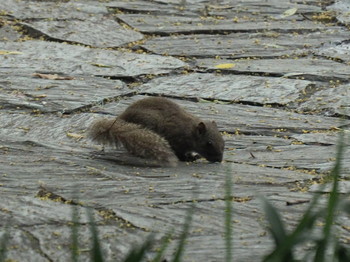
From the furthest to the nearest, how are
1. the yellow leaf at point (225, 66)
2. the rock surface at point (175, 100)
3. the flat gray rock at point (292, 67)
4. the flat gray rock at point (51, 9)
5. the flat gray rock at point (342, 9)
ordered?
1. the flat gray rock at point (342, 9)
2. the flat gray rock at point (51, 9)
3. the yellow leaf at point (225, 66)
4. the flat gray rock at point (292, 67)
5. the rock surface at point (175, 100)

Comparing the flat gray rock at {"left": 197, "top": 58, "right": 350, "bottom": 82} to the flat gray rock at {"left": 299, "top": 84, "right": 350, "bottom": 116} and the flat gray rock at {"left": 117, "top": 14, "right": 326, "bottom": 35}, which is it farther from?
the flat gray rock at {"left": 117, "top": 14, "right": 326, "bottom": 35}

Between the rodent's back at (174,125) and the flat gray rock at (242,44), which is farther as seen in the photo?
the flat gray rock at (242,44)

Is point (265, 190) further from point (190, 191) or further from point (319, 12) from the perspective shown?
point (319, 12)

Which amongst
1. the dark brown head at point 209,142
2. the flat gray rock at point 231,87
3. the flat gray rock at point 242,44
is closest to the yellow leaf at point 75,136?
the dark brown head at point 209,142

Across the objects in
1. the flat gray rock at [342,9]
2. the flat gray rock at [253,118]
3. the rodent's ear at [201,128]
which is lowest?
the flat gray rock at [253,118]

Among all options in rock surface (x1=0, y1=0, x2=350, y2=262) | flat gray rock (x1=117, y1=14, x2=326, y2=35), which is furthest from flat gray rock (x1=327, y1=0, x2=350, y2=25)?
flat gray rock (x1=117, y1=14, x2=326, y2=35)

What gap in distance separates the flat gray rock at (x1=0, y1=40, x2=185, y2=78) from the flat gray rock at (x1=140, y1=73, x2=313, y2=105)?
28 cm

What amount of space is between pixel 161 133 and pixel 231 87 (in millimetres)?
1545

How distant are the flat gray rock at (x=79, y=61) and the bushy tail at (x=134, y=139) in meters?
1.76

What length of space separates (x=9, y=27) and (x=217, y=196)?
4.28 metres

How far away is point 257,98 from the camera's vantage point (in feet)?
20.6

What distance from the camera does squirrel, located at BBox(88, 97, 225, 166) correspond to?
485cm

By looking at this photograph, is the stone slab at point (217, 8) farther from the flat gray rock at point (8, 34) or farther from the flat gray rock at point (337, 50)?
the flat gray rock at point (8, 34)

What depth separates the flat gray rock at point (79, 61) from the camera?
22.4ft
